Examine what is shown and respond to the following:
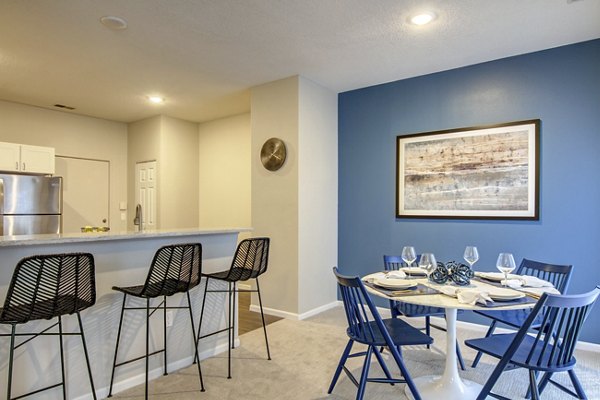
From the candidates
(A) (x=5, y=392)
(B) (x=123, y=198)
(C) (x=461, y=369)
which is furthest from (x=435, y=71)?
(B) (x=123, y=198)

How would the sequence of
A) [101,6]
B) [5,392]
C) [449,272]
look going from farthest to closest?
[101,6] < [449,272] < [5,392]

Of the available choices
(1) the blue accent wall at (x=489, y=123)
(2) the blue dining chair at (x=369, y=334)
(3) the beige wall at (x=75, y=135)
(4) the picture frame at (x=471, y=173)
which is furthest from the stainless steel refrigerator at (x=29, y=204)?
(4) the picture frame at (x=471, y=173)

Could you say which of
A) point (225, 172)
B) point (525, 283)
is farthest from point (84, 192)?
point (525, 283)

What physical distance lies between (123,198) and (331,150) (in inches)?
155

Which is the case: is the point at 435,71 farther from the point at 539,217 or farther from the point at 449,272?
the point at 449,272

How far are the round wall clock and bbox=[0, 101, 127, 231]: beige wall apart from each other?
10.8 feet

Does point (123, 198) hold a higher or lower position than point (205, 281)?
higher

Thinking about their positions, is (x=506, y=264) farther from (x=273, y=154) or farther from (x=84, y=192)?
(x=84, y=192)

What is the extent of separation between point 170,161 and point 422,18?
4413mm

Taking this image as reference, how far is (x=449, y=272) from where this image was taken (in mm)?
2424

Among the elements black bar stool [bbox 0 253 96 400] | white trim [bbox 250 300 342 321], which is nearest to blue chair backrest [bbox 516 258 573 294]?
white trim [bbox 250 300 342 321]

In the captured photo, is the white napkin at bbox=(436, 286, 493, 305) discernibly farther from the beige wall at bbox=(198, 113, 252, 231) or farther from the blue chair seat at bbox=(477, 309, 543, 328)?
the beige wall at bbox=(198, 113, 252, 231)

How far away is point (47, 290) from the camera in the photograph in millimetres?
1860

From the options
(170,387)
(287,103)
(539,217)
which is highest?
(287,103)
